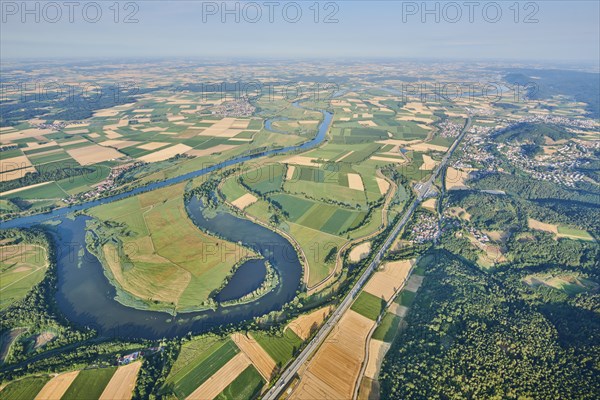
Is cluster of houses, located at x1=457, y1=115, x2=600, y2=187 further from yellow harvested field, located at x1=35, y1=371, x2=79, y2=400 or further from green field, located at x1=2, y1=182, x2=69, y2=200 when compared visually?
green field, located at x1=2, y1=182, x2=69, y2=200

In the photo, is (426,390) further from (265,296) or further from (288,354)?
(265,296)

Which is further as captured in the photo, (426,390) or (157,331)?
(157,331)

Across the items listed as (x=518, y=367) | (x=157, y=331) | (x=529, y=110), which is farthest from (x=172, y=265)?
(x=529, y=110)

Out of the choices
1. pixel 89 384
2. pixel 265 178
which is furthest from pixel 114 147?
pixel 89 384

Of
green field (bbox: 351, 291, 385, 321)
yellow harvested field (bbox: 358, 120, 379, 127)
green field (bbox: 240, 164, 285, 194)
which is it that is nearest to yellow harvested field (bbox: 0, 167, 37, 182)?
green field (bbox: 240, 164, 285, 194)

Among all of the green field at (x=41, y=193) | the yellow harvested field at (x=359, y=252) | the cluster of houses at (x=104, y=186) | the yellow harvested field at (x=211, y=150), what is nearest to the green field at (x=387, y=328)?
the yellow harvested field at (x=359, y=252)

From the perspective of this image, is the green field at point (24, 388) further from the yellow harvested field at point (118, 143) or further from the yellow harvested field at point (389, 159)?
the yellow harvested field at point (118, 143)
